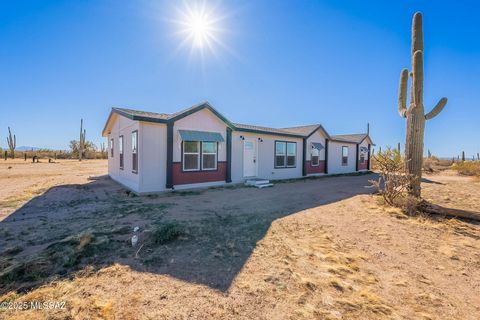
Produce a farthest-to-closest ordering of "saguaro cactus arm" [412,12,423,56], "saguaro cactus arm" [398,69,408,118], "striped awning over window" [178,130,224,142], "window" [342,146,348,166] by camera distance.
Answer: "window" [342,146,348,166], "striped awning over window" [178,130,224,142], "saguaro cactus arm" [398,69,408,118], "saguaro cactus arm" [412,12,423,56]

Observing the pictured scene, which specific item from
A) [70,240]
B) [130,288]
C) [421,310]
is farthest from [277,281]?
[70,240]

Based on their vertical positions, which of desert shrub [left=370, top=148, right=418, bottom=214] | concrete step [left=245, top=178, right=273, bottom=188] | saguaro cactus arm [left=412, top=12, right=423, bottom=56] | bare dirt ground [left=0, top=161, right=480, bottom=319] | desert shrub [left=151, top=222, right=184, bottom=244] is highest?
saguaro cactus arm [left=412, top=12, right=423, bottom=56]

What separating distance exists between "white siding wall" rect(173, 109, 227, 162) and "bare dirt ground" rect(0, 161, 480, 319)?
12.8 ft

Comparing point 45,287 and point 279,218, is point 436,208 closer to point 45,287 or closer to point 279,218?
point 279,218

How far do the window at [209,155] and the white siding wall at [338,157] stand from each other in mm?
10965

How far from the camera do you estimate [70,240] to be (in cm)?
385

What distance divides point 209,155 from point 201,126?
4.74 feet

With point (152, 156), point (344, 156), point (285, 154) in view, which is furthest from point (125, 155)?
point (344, 156)

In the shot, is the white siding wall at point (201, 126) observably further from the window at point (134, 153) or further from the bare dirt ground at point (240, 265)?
the bare dirt ground at point (240, 265)

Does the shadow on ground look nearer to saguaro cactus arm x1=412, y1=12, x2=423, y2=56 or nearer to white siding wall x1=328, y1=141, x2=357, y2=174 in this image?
saguaro cactus arm x1=412, y1=12, x2=423, y2=56

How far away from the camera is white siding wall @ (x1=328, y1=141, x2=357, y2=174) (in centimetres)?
1752

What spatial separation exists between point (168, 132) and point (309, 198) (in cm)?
630

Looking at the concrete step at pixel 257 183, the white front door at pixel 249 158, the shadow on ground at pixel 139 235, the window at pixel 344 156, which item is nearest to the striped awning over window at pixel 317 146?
the window at pixel 344 156

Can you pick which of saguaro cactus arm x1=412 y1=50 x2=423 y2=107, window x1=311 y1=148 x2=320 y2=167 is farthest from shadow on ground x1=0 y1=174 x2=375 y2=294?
window x1=311 y1=148 x2=320 y2=167
